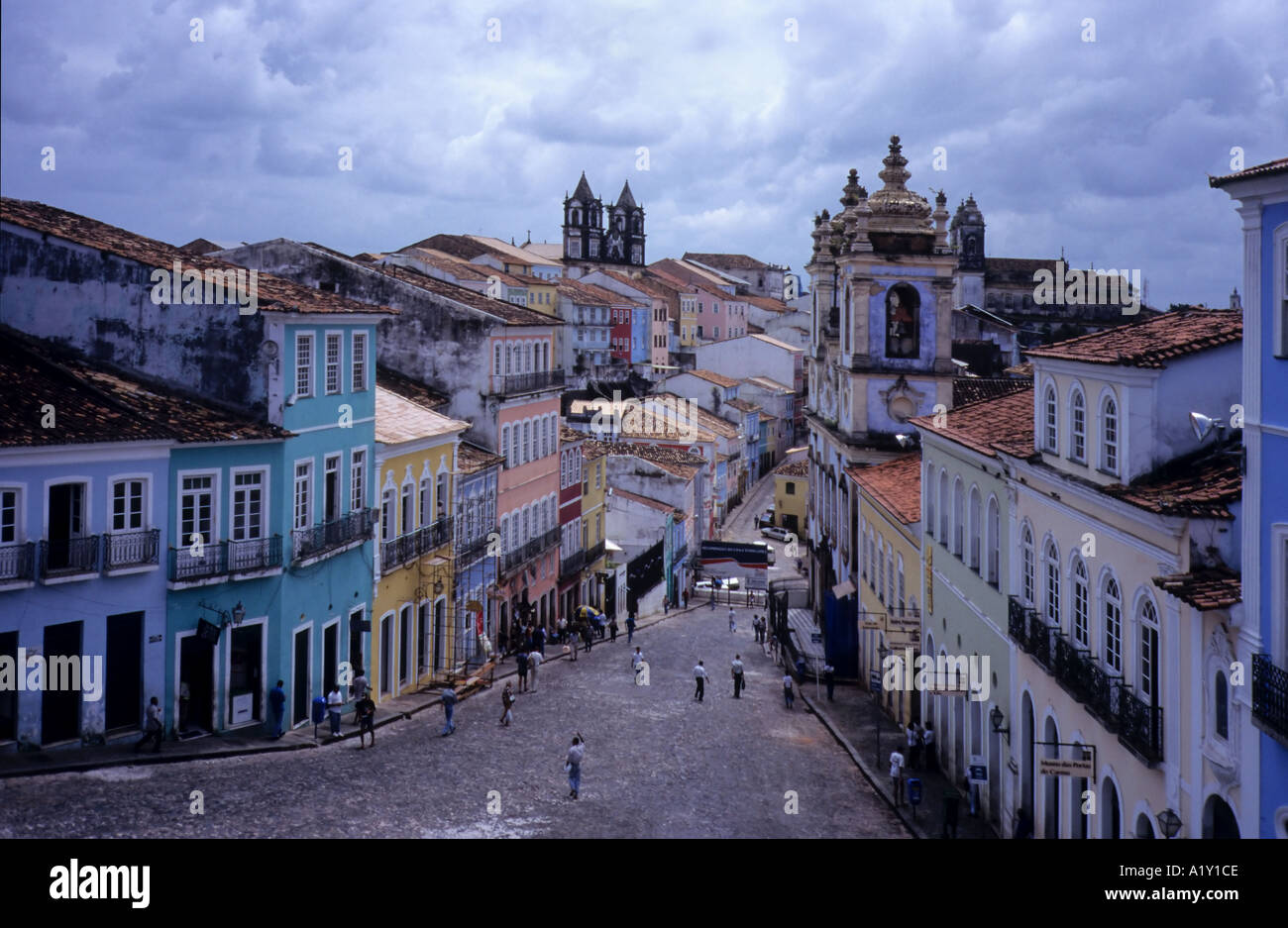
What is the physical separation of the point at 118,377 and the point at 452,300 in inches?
671

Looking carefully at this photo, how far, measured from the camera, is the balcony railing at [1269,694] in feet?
42.4

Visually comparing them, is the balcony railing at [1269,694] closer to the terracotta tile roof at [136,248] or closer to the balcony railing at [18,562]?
the balcony railing at [18,562]

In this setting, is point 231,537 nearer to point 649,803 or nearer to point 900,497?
point 649,803

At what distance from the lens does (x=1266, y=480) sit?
1353 cm

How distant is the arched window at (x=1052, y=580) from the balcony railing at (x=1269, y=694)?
7727mm

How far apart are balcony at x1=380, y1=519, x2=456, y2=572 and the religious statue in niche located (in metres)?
17.5

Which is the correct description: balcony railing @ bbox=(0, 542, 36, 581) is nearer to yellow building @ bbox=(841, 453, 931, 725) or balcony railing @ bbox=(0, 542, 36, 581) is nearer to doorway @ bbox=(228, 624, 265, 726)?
doorway @ bbox=(228, 624, 265, 726)

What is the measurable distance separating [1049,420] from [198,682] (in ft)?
56.3

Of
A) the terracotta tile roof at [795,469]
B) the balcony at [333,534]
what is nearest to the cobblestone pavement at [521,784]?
the balcony at [333,534]

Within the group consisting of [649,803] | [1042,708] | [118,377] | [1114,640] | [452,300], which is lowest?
[649,803]
